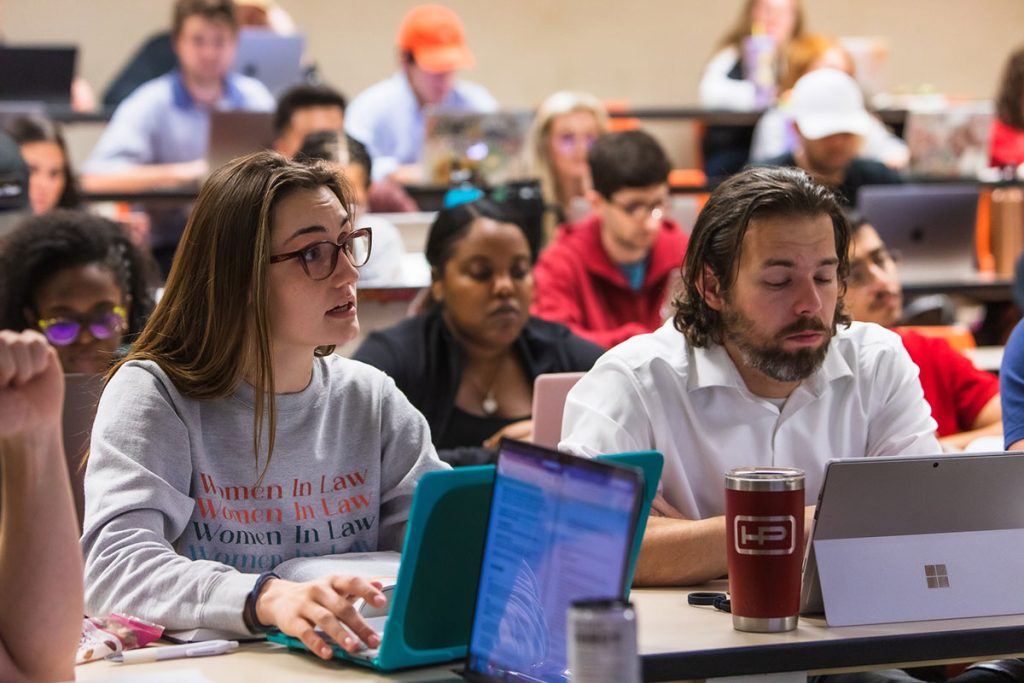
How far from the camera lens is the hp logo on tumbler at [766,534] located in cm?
163

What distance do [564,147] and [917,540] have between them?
166 inches

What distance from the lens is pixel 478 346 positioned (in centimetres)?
327

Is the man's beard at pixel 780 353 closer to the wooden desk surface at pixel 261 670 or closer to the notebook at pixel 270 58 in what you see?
the wooden desk surface at pixel 261 670

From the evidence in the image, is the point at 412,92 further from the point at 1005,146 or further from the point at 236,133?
the point at 1005,146

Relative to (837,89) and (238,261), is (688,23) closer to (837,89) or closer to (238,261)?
(837,89)

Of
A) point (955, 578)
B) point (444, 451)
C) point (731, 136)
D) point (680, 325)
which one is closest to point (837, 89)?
point (731, 136)

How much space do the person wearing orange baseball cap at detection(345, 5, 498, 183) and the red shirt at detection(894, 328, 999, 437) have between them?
3.89m

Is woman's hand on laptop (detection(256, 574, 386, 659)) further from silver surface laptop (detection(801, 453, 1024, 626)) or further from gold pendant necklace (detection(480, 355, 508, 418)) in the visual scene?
gold pendant necklace (detection(480, 355, 508, 418))

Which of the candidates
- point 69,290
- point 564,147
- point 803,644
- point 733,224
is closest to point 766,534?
point 803,644

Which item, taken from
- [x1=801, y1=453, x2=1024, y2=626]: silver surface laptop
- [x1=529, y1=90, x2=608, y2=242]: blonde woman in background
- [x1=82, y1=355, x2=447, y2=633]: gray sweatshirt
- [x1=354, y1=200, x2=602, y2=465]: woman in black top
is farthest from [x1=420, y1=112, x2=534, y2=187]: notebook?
[x1=801, y1=453, x2=1024, y2=626]: silver surface laptop

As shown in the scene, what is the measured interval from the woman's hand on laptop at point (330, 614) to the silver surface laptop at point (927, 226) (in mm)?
4097

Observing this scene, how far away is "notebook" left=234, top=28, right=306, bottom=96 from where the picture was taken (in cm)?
687

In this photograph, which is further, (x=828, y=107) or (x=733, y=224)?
(x=828, y=107)

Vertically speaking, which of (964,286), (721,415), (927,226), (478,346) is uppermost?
(927,226)
